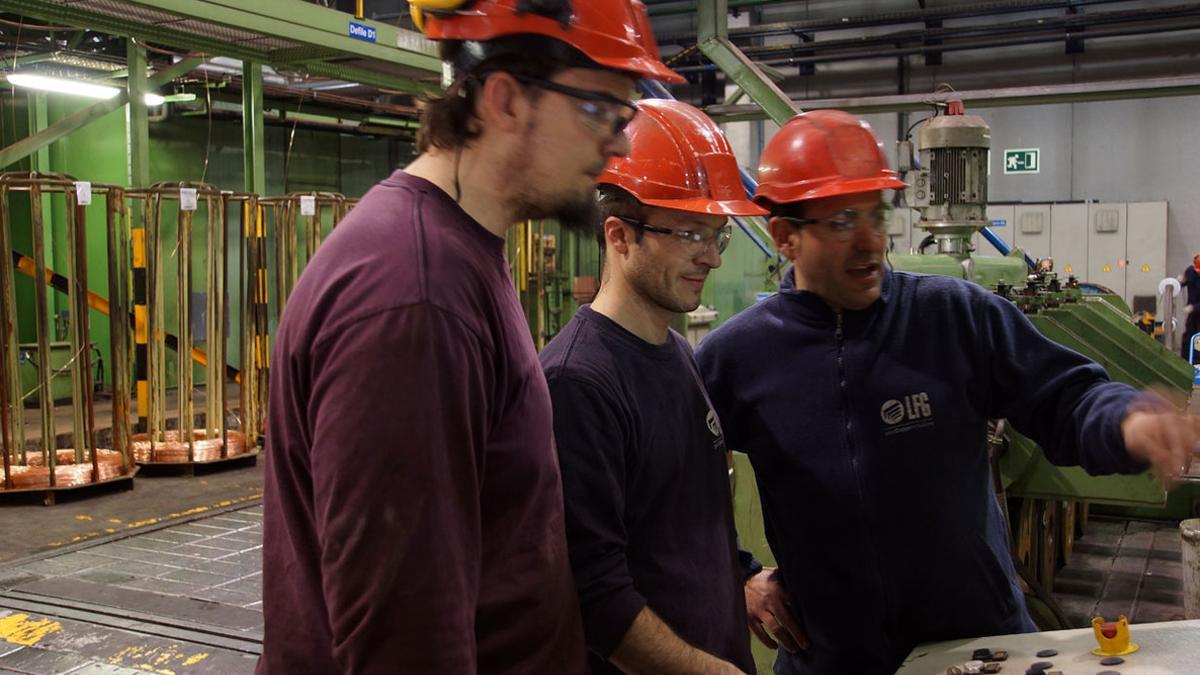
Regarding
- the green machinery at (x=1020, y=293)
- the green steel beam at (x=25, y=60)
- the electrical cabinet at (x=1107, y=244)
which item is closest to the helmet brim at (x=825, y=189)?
the green machinery at (x=1020, y=293)

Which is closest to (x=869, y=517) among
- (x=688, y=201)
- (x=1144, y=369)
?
(x=688, y=201)

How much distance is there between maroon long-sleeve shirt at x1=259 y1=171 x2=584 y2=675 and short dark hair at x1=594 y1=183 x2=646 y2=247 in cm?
69

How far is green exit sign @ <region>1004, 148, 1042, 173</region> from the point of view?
1423 cm

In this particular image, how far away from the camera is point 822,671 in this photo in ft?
7.34

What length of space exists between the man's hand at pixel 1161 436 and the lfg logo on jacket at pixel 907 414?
37 cm

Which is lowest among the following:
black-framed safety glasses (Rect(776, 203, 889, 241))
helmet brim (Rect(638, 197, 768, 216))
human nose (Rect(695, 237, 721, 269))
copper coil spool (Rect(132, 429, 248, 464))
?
copper coil spool (Rect(132, 429, 248, 464))

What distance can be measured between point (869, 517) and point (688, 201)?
73 centimetres

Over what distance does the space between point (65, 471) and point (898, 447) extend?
20.3 feet

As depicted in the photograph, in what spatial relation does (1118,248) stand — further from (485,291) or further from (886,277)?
(485,291)

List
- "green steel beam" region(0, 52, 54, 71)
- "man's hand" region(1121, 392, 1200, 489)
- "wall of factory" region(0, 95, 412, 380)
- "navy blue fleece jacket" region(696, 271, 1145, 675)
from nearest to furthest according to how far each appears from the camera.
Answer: "man's hand" region(1121, 392, 1200, 489) < "navy blue fleece jacket" region(696, 271, 1145, 675) < "green steel beam" region(0, 52, 54, 71) < "wall of factory" region(0, 95, 412, 380)

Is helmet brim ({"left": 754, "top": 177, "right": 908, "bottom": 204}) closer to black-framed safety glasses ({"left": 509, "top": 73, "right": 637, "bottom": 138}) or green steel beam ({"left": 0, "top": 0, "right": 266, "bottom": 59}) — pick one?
black-framed safety glasses ({"left": 509, "top": 73, "right": 637, "bottom": 138})

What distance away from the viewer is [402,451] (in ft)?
3.61

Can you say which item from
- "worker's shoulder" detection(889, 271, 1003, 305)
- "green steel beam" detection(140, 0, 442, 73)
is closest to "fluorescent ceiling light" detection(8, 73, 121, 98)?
"green steel beam" detection(140, 0, 442, 73)

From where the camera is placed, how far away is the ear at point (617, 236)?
198cm
